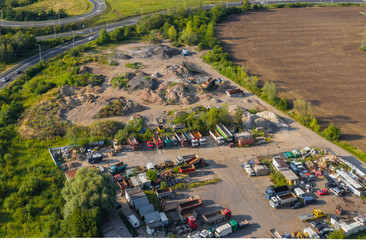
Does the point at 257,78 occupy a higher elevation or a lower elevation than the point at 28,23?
lower

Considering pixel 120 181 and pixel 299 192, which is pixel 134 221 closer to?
pixel 120 181

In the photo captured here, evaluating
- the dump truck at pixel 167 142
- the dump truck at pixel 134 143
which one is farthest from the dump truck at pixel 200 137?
the dump truck at pixel 134 143

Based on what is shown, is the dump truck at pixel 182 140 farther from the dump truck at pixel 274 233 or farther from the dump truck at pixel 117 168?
the dump truck at pixel 274 233

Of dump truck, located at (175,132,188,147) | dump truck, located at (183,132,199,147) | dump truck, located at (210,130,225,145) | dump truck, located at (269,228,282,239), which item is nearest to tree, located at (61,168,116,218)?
dump truck, located at (175,132,188,147)

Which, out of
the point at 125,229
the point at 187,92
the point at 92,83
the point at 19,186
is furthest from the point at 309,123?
the point at 19,186

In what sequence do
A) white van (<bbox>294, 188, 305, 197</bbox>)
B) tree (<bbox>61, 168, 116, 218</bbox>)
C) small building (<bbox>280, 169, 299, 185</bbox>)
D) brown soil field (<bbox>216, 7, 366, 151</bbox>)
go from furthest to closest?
brown soil field (<bbox>216, 7, 366, 151</bbox>) < small building (<bbox>280, 169, 299, 185</bbox>) < white van (<bbox>294, 188, 305, 197</bbox>) < tree (<bbox>61, 168, 116, 218</bbox>)

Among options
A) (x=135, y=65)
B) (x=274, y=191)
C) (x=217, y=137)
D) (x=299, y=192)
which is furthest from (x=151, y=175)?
(x=135, y=65)

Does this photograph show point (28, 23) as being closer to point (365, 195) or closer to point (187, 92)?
point (187, 92)

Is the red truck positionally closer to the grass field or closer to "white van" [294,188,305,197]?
"white van" [294,188,305,197]
